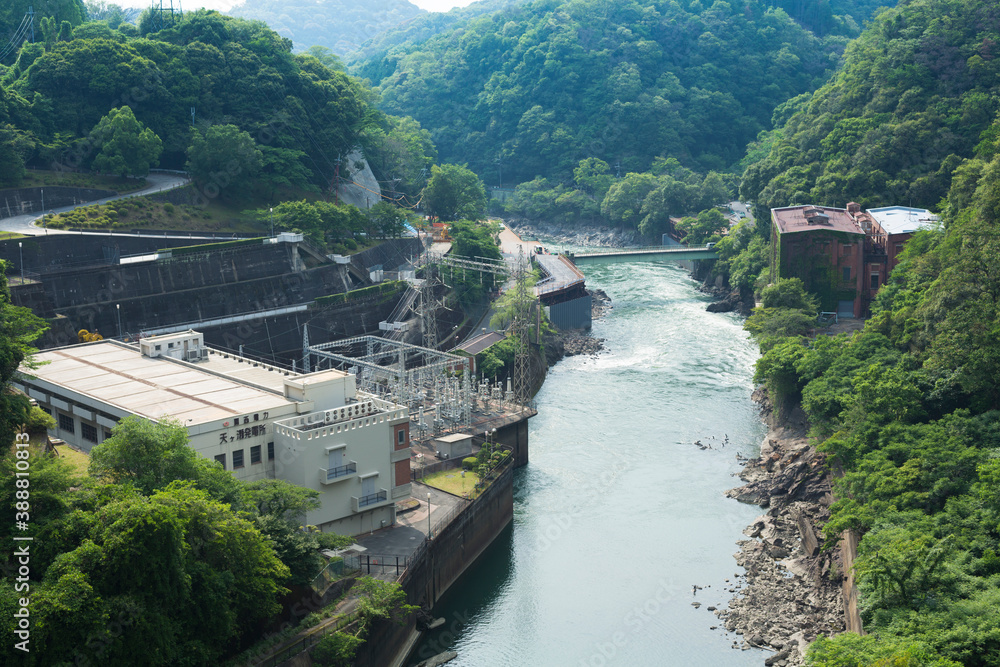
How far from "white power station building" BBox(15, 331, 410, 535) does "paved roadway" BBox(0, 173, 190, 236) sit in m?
20.8

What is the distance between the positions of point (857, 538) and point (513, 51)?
127484 millimetres

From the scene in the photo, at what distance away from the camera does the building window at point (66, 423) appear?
124 ft

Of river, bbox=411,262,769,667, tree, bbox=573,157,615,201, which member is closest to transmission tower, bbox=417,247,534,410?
river, bbox=411,262,769,667

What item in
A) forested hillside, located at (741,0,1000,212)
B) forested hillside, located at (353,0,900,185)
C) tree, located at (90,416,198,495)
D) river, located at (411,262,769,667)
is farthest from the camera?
forested hillside, located at (353,0,900,185)

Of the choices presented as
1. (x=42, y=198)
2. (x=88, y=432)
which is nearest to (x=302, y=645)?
(x=88, y=432)

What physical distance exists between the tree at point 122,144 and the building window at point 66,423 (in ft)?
112

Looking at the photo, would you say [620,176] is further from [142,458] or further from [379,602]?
[142,458]

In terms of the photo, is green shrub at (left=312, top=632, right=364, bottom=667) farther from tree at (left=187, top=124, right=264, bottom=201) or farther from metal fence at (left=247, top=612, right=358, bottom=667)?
tree at (left=187, top=124, right=264, bottom=201)

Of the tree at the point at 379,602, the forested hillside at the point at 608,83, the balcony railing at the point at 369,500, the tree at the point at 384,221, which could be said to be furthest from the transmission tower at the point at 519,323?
the forested hillside at the point at 608,83

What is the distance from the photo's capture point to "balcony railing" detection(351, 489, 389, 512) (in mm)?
36594

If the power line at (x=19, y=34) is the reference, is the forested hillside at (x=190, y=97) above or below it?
below

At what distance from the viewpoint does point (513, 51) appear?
153 m

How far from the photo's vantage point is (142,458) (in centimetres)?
2950

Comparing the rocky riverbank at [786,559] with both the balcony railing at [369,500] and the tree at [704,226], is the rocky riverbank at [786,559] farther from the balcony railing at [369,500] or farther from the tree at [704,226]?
the tree at [704,226]
